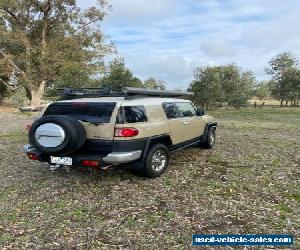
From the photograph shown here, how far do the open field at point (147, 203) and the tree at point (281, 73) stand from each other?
30.1 m

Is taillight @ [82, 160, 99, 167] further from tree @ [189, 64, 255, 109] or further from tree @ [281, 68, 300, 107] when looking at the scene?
tree @ [281, 68, 300, 107]

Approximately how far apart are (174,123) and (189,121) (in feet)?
2.78

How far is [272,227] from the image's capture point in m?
4.27

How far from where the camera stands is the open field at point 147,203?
13.6 feet

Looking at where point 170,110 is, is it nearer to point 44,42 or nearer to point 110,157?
point 110,157

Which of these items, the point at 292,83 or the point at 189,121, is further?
the point at 292,83

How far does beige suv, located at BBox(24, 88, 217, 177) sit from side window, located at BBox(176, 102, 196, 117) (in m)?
0.81

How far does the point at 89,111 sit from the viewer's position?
5848mm

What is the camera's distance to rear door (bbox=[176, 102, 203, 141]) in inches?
297

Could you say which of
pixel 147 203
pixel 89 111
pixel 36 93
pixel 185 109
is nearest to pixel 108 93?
pixel 89 111

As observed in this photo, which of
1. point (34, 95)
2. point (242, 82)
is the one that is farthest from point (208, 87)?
point (34, 95)

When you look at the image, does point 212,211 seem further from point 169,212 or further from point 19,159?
point 19,159

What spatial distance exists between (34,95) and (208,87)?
16370 mm

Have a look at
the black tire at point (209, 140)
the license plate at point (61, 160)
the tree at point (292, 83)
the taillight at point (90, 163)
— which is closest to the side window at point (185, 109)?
the black tire at point (209, 140)
